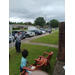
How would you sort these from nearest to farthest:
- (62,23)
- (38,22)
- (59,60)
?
(62,23)
(59,60)
(38,22)

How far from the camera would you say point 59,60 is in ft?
13.5

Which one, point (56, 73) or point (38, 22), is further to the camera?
point (38, 22)
